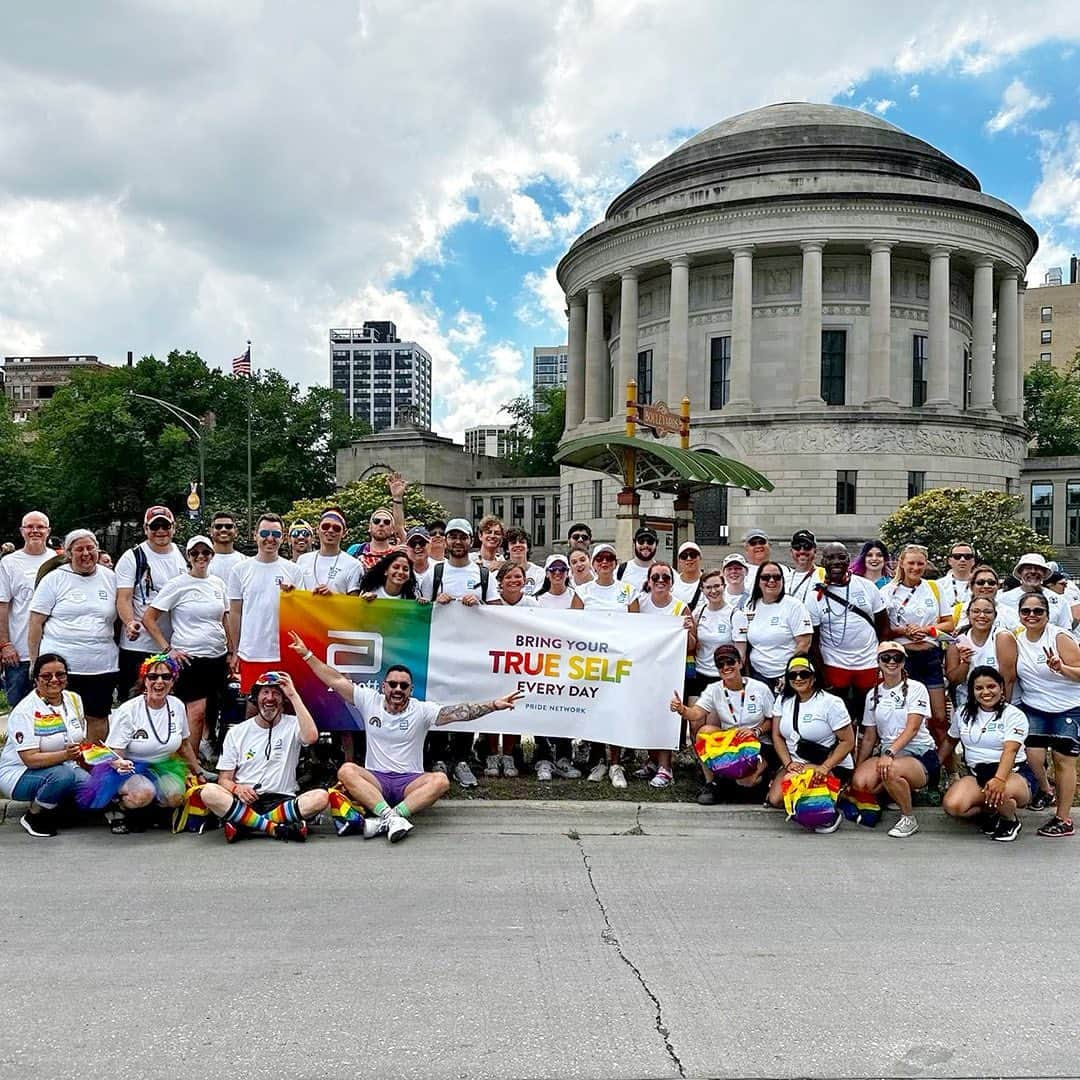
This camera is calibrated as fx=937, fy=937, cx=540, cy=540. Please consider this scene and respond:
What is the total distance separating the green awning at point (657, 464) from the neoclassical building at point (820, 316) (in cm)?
1277

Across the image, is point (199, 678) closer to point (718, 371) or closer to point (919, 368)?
point (718, 371)

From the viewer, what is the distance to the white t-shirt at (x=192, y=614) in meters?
8.15

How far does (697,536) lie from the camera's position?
4694 centimetres

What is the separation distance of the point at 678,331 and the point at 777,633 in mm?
40035

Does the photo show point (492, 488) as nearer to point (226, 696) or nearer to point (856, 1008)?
point (226, 696)

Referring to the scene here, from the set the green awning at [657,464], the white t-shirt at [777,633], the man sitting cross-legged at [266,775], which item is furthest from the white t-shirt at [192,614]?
the green awning at [657,464]

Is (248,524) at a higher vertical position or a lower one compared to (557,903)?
higher

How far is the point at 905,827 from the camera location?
7.42 m

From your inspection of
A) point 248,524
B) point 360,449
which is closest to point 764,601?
point 248,524

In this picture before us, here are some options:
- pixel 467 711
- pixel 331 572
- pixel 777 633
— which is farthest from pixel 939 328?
pixel 467 711

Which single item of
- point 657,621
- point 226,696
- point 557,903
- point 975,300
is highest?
point 975,300

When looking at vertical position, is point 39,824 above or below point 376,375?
below

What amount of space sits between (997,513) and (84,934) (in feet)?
108

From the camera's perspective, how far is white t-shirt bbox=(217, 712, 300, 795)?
23.5 ft
